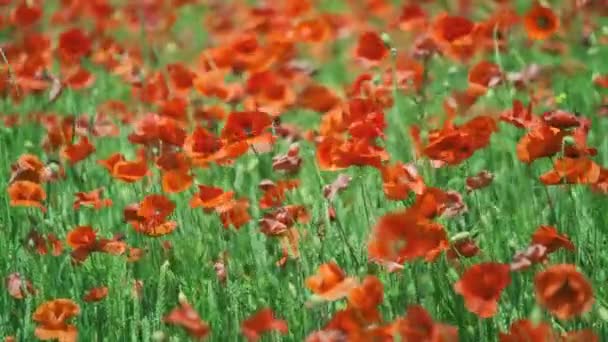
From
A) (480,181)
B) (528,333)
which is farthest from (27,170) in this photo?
(528,333)

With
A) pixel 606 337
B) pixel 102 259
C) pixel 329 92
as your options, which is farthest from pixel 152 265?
pixel 606 337

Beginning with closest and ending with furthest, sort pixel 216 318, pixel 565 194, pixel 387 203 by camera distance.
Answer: pixel 216 318, pixel 565 194, pixel 387 203

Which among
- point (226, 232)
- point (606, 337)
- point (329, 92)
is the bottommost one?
point (606, 337)

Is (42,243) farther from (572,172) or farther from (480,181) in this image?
(572,172)

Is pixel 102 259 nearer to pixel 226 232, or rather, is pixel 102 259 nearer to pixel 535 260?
pixel 226 232

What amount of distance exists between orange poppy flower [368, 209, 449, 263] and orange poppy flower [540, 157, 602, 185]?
0.30m

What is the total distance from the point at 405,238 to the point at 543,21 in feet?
3.87

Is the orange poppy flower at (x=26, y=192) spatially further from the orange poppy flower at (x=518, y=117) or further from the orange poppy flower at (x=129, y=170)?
the orange poppy flower at (x=518, y=117)

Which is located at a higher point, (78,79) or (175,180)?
(78,79)

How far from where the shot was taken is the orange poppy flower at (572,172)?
2082 mm

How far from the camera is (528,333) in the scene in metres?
1.64

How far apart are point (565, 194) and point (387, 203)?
0.42 meters

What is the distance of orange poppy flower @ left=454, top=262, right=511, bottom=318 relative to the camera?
171cm

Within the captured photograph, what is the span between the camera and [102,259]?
8.34 feet
